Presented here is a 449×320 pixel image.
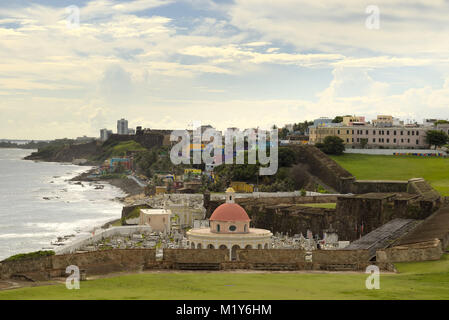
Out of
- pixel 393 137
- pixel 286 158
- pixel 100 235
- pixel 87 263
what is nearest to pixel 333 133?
pixel 393 137

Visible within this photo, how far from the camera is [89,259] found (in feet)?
89.0

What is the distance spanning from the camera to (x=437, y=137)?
10062 centimetres

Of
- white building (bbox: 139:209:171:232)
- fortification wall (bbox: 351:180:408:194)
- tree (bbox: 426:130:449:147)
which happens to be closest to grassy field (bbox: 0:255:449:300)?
white building (bbox: 139:209:171:232)

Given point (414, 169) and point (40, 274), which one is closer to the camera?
point (40, 274)

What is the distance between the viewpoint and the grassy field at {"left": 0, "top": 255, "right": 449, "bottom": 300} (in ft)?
62.1

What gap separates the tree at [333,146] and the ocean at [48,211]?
101ft

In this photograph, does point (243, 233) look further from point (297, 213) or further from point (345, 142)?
point (345, 142)

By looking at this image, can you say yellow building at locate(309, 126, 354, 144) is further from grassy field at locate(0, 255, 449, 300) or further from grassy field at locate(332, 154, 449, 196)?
grassy field at locate(0, 255, 449, 300)

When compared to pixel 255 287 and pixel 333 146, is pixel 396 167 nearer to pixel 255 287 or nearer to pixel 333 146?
pixel 333 146

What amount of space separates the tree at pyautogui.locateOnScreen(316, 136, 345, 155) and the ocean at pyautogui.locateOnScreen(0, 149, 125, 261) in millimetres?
30728

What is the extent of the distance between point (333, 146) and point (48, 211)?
40736 millimetres

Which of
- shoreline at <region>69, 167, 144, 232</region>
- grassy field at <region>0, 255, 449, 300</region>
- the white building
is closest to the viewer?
grassy field at <region>0, 255, 449, 300</region>
